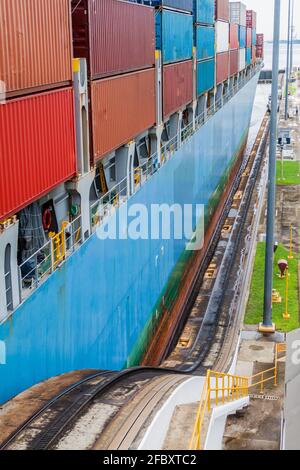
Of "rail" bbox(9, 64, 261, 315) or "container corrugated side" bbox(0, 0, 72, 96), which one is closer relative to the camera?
"container corrugated side" bbox(0, 0, 72, 96)

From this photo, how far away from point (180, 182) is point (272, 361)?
9.26m

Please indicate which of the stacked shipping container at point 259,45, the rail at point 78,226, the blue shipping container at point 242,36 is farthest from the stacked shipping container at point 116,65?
the stacked shipping container at point 259,45

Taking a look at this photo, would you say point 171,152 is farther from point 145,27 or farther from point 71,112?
point 71,112

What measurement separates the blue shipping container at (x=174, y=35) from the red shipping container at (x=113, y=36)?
4.83 ft

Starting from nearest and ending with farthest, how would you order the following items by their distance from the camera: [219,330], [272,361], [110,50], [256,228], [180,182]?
[110,50] → [272,361] → [219,330] → [180,182] → [256,228]

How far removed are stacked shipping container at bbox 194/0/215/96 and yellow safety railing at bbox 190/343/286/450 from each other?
17168 millimetres

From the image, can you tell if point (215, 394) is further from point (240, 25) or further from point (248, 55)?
point (248, 55)

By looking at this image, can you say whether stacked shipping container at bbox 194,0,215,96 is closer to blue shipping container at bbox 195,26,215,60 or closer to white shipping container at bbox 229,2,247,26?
blue shipping container at bbox 195,26,215,60

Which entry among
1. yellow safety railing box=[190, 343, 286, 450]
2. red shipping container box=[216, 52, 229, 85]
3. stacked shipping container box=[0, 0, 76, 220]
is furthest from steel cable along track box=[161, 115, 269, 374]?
stacked shipping container box=[0, 0, 76, 220]

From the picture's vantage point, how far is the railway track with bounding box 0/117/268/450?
31.1 ft

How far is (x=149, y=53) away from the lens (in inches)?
815

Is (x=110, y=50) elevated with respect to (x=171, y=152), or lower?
elevated

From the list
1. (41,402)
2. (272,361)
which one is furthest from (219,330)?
(41,402)

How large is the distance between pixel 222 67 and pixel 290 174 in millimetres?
11561
